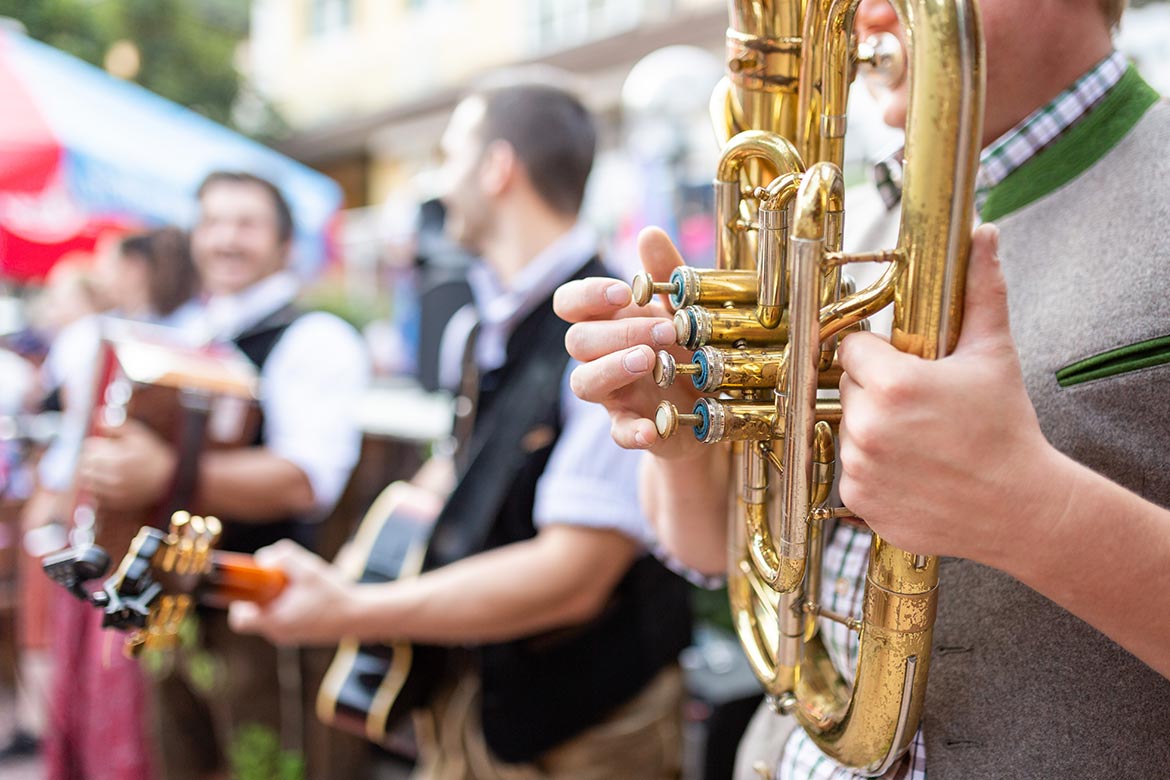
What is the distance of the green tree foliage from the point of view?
15.9m

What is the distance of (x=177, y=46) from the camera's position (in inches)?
666

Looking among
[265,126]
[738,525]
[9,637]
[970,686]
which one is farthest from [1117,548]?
[265,126]

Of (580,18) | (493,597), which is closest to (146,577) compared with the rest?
(493,597)

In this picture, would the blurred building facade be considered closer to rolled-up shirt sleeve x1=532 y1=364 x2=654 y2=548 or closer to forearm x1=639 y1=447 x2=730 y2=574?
rolled-up shirt sleeve x1=532 y1=364 x2=654 y2=548

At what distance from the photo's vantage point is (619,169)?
658cm

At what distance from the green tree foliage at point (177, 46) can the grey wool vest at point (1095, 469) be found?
1784 centimetres

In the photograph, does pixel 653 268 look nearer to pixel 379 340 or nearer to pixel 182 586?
pixel 182 586

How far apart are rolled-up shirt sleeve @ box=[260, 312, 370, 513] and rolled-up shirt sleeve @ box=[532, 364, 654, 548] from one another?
104 cm

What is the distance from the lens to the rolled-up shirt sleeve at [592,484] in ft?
5.11

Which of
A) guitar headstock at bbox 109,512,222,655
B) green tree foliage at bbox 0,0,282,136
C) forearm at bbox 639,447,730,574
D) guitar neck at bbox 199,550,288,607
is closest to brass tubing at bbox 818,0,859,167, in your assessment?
forearm at bbox 639,447,730,574

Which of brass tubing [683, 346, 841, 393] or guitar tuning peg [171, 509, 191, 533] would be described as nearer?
brass tubing [683, 346, 841, 393]

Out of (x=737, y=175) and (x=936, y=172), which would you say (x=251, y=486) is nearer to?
(x=737, y=175)

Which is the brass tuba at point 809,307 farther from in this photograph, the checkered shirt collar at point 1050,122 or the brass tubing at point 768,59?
the checkered shirt collar at point 1050,122

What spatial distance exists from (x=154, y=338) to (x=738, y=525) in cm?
207
